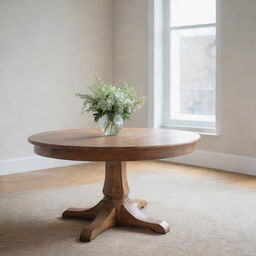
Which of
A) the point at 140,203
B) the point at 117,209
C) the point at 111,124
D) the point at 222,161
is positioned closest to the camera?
the point at 117,209

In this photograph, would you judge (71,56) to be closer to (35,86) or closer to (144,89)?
(35,86)

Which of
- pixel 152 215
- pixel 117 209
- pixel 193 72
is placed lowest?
pixel 152 215

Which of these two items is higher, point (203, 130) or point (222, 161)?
point (203, 130)

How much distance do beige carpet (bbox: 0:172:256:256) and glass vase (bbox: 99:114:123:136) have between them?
27.0 inches

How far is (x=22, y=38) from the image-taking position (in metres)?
5.08

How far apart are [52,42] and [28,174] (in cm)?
156

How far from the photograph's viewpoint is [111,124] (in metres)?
3.28

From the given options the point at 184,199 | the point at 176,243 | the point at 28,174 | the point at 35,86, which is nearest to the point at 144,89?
the point at 35,86

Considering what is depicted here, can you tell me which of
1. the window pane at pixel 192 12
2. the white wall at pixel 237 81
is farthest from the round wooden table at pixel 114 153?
the window pane at pixel 192 12

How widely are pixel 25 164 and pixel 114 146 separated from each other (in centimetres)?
267

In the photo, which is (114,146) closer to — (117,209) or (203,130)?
(117,209)

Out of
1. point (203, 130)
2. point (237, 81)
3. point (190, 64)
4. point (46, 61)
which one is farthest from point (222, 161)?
point (46, 61)

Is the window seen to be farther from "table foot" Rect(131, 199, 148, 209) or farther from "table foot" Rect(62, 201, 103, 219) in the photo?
"table foot" Rect(62, 201, 103, 219)

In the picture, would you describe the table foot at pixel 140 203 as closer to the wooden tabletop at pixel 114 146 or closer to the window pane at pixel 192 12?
the wooden tabletop at pixel 114 146
